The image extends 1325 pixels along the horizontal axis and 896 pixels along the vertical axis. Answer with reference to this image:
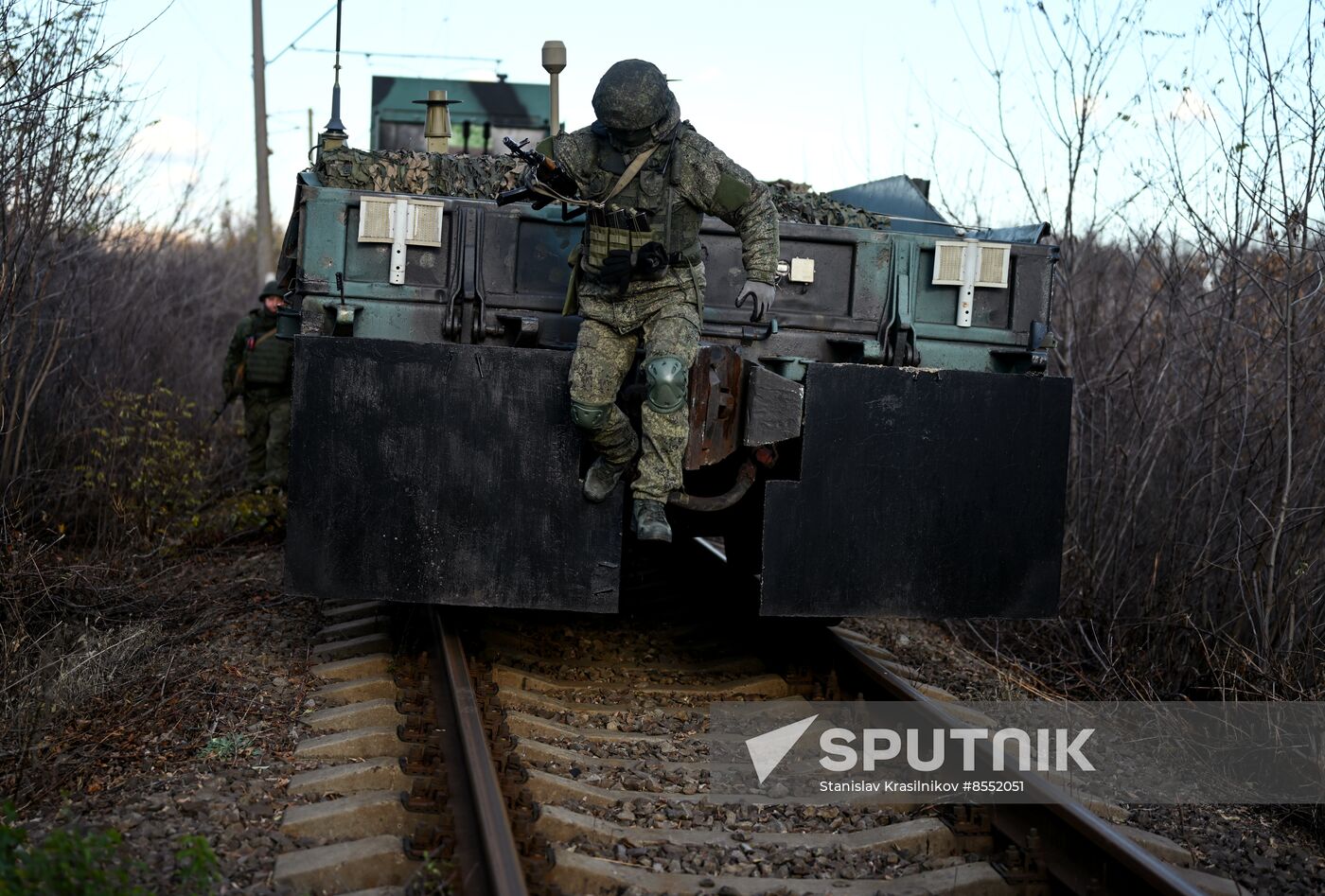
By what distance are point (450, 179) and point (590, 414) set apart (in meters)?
1.73

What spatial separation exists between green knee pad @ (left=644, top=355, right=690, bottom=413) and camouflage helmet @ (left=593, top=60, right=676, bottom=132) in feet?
2.92

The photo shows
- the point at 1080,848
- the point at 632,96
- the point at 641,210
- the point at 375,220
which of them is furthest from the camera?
the point at 375,220

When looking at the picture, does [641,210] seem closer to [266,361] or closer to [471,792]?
[471,792]

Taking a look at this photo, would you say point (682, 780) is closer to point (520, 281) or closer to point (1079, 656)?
point (520, 281)

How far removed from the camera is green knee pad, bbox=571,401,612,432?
4.96 meters

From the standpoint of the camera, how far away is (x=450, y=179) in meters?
6.08

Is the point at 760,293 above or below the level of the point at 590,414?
above

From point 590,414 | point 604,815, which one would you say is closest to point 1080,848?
point 604,815

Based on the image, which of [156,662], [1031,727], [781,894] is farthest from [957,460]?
[156,662]

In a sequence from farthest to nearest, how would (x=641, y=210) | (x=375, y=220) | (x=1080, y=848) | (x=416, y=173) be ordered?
1. (x=416, y=173)
2. (x=375, y=220)
3. (x=641, y=210)
4. (x=1080, y=848)

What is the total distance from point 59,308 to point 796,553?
583cm

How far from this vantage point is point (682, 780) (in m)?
4.52

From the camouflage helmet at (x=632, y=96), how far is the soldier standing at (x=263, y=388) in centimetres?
619

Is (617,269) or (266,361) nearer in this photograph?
(617,269)
